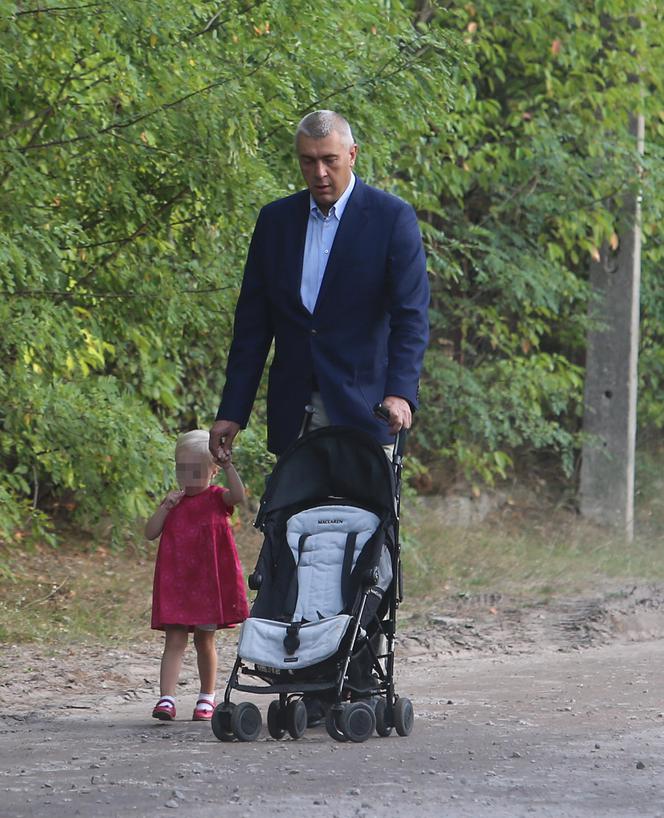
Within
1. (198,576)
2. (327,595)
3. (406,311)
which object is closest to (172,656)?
(198,576)

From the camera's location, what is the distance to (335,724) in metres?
5.54

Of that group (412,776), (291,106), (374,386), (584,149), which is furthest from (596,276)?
(412,776)

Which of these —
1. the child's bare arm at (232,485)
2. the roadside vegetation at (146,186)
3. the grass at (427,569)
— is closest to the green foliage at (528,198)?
the grass at (427,569)

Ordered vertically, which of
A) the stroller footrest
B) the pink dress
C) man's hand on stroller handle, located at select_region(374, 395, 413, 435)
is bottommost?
the stroller footrest

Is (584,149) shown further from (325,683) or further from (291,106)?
(325,683)

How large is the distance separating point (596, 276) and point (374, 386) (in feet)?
33.7

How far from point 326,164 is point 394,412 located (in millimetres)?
1019

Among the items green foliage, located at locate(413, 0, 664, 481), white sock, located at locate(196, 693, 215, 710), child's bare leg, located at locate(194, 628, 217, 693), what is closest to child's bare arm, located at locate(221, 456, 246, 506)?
child's bare leg, located at locate(194, 628, 217, 693)

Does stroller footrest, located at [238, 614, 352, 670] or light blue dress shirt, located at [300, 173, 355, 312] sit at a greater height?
light blue dress shirt, located at [300, 173, 355, 312]

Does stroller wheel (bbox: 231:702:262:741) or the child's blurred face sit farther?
the child's blurred face

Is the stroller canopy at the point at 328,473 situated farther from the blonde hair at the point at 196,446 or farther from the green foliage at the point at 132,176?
the green foliage at the point at 132,176

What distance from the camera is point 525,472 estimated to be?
16.8m

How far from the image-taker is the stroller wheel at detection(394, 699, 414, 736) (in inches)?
226

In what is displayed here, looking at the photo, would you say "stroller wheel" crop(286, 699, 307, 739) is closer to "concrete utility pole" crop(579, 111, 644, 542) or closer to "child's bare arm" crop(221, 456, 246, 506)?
"child's bare arm" crop(221, 456, 246, 506)
